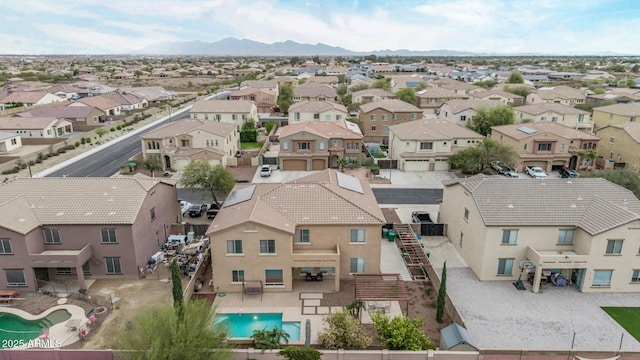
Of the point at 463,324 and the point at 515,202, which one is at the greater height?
the point at 515,202

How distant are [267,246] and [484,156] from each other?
125 feet

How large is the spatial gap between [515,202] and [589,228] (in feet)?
17.2

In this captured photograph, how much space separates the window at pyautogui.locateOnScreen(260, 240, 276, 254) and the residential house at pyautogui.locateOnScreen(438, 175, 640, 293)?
16005 mm

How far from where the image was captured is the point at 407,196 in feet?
167

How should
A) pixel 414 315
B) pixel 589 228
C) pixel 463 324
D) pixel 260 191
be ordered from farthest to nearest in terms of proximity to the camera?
pixel 260 191 < pixel 589 228 < pixel 414 315 < pixel 463 324

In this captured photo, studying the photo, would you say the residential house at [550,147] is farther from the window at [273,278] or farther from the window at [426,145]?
the window at [273,278]

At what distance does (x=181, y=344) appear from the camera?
1870 cm

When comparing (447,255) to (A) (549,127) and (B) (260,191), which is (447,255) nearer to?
(B) (260,191)

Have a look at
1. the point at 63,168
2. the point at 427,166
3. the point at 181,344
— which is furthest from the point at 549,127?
the point at 63,168

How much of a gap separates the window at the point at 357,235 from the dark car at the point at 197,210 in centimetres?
2050

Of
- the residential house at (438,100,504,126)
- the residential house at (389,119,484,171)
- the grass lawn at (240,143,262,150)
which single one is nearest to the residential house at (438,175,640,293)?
the residential house at (389,119,484,171)

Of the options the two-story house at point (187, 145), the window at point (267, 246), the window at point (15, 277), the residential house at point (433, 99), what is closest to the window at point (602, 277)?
the window at point (267, 246)

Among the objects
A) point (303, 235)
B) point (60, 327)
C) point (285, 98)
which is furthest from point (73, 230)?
point (285, 98)

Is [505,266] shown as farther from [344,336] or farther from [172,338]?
[172,338]
